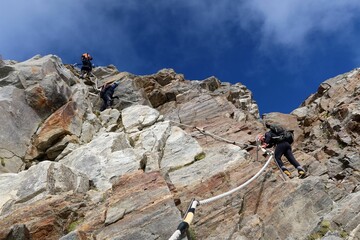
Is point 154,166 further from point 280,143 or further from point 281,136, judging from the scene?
point 281,136

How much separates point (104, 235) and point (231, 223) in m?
4.24

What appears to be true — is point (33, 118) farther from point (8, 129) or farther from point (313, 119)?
point (313, 119)

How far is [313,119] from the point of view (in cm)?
3597

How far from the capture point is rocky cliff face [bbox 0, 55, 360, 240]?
13.2 metres

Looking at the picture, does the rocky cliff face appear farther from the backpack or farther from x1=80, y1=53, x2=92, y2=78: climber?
x1=80, y1=53, x2=92, y2=78: climber

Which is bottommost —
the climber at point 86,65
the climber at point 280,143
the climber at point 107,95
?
the climber at point 280,143

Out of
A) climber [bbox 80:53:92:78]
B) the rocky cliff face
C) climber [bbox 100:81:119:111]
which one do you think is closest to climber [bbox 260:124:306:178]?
the rocky cliff face

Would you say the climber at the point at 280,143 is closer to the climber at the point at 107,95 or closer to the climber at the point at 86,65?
the climber at the point at 107,95

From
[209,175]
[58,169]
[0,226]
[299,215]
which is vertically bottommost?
[299,215]

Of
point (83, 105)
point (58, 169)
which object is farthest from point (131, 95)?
point (58, 169)

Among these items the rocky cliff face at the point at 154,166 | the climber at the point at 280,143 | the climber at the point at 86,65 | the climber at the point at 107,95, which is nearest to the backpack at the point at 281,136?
the climber at the point at 280,143

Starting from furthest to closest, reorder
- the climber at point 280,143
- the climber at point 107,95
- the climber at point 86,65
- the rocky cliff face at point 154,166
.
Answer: the climber at point 86,65 < the climber at point 107,95 < the climber at point 280,143 < the rocky cliff face at point 154,166

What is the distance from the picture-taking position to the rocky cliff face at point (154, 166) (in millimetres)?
13188

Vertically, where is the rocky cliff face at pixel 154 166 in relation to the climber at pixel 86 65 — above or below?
below
